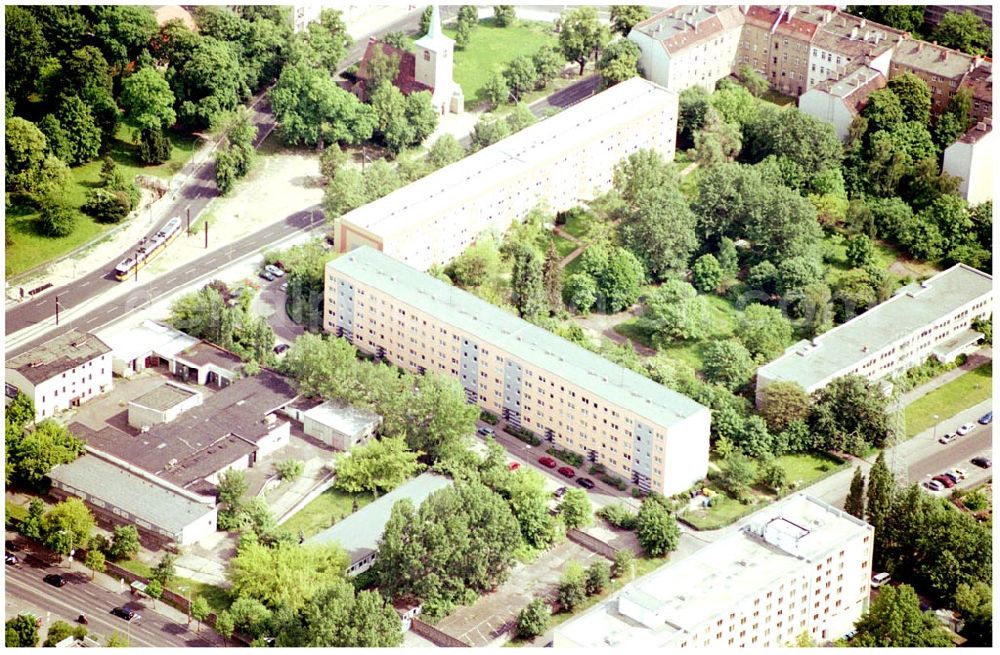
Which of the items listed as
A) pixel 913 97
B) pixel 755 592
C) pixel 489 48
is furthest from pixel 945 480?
pixel 489 48

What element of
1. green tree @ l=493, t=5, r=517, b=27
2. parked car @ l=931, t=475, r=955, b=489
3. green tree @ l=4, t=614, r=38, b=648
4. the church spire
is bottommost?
green tree @ l=4, t=614, r=38, b=648

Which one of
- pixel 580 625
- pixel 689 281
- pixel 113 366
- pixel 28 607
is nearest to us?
pixel 580 625

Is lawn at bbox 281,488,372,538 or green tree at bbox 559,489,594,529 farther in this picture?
lawn at bbox 281,488,372,538

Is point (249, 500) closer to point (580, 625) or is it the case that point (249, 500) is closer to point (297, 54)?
point (580, 625)

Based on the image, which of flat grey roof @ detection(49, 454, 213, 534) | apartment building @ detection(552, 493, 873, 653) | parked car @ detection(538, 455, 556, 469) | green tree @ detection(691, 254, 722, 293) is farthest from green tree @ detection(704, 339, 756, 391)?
flat grey roof @ detection(49, 454, 213, 534)

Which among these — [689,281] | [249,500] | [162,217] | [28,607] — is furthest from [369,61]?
[28,607]

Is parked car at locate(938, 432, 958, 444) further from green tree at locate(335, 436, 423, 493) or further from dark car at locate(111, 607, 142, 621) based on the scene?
dark car at locate(111, 607, 142, 621)
